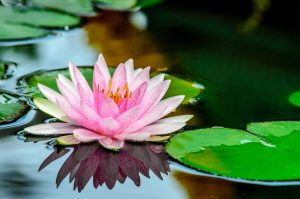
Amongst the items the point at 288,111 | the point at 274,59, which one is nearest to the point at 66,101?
the point at 288,111

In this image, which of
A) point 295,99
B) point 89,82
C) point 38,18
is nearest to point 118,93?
point 89,82

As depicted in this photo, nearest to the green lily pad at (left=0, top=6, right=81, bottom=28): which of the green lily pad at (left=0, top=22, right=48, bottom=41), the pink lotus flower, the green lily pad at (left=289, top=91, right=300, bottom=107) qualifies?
the green lily pad at (left=0, top=22, right=48, bottom=41)

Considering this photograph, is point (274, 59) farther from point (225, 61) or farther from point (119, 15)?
point (119, 15)

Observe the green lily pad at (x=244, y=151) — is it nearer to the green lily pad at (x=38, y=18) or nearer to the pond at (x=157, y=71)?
the pond at (x=157, y=71)

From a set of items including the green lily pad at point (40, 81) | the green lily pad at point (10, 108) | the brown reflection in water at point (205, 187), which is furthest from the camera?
the green lily pad at point (40, 81)

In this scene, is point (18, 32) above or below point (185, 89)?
above

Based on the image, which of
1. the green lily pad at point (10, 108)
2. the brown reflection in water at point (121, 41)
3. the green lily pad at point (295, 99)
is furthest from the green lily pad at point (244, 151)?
the brown reflection in water at point (121, 41)

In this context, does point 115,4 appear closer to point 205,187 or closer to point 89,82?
point 89,82
